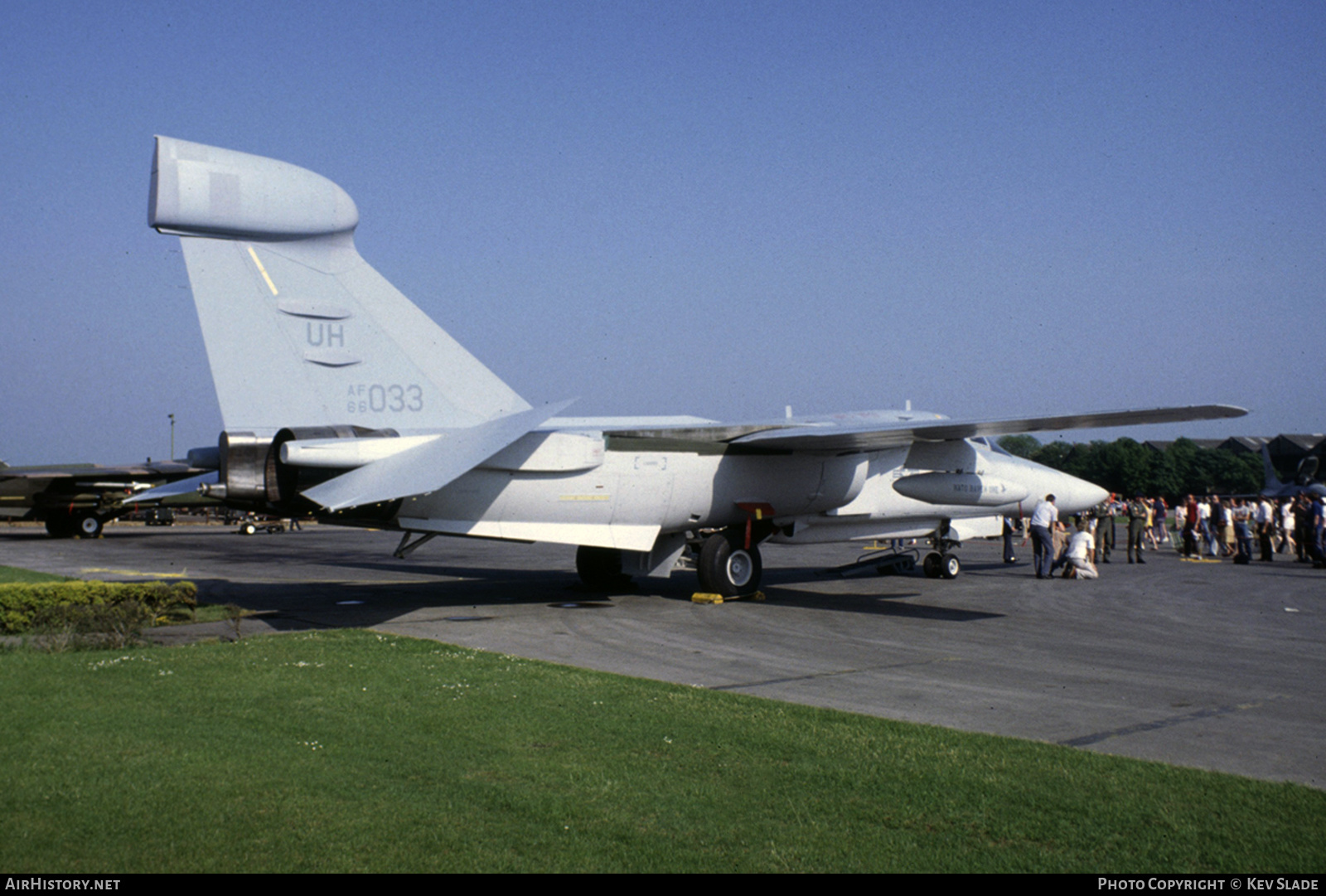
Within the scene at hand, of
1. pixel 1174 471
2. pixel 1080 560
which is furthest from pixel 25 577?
pixel 1174 471

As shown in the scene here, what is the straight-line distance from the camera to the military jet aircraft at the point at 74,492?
32375 mm

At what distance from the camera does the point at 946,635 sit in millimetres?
11211

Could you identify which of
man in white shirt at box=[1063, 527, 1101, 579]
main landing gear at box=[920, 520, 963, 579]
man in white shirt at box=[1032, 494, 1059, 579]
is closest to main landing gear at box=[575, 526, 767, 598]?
main landing gear at box=[920, 520, 963, 579]

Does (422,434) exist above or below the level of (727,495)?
above

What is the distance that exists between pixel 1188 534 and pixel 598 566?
63.2 feet

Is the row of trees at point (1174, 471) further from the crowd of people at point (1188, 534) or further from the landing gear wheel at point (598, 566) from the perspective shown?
the landing gear wheel at point (598, 566)

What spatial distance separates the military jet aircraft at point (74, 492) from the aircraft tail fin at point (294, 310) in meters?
23.5

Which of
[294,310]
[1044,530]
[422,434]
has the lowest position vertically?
[1044,530]

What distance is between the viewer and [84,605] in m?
10.3

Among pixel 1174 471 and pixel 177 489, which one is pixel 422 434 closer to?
pixel 177 489

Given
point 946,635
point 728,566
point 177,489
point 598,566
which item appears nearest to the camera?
point 946,635

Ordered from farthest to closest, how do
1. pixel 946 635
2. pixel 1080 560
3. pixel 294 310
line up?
pixel 1080 560, pixel 294 310, pixel 946 635

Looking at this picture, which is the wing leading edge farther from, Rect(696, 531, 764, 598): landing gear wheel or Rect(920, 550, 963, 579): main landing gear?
Rect(920, 550, 963, 579): main landing gear

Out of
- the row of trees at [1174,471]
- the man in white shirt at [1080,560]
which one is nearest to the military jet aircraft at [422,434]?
the man in white shirt at [1080,560]
